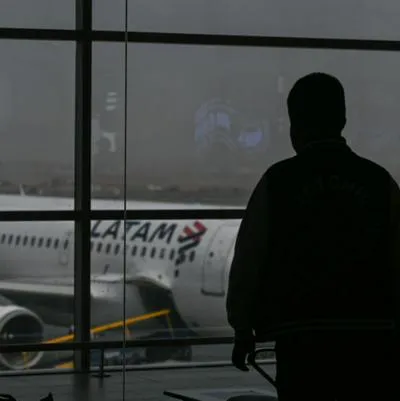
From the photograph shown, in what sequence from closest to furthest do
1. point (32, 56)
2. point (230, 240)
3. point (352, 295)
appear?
point (352, 295), point (32, 56), point (230, 240)

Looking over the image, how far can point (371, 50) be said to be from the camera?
8.58 m

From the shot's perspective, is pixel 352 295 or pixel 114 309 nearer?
pixel 352 295

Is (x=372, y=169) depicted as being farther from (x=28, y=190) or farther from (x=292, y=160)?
(x=28, y=190)

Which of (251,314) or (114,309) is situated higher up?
(251,314)

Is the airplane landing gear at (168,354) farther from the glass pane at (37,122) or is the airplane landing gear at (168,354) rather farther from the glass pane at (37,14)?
the glass pane at (37,14)

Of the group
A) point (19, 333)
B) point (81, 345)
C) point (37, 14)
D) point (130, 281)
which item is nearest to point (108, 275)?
point (130, 281)

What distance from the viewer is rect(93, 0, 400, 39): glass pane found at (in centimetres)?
823

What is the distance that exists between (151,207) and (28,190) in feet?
2.74

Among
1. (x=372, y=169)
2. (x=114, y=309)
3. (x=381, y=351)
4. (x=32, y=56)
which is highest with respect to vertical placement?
(x=32, y=56)

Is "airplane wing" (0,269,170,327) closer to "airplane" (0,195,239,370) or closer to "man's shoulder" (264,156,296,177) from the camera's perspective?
"airplane" (0,195,239,370)

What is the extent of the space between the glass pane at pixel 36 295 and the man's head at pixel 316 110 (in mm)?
4812

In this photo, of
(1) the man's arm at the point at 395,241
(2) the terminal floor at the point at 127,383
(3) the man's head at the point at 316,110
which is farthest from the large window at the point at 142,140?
(1) the man's arm at the point at 395,241

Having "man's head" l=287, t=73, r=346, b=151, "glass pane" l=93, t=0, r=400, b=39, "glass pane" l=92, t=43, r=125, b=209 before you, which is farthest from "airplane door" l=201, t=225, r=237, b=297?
"man's head" l=287, t=73, r=346, b=151

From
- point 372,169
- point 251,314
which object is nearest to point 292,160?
point 372,169
